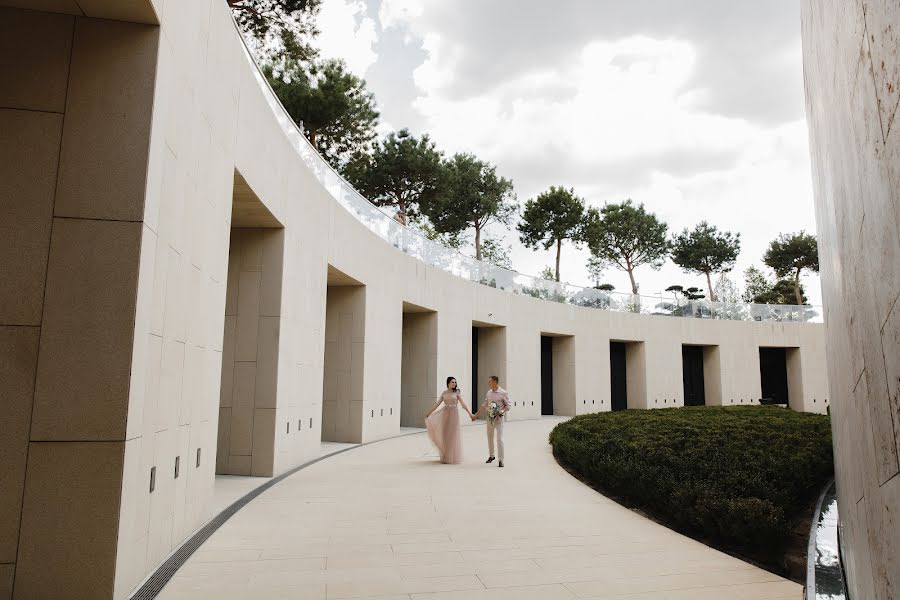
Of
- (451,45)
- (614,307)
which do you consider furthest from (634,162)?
(614,307)

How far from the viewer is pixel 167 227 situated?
16.0 feet

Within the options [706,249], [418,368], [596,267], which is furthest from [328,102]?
[706,249]

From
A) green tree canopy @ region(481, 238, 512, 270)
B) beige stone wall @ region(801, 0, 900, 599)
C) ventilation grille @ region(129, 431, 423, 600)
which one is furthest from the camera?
green tree canopy @ region(481, 238, 512, 270)

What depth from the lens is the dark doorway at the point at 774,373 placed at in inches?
1366

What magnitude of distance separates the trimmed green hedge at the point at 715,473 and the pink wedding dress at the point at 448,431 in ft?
7.35

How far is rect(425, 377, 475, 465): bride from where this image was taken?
449 inches

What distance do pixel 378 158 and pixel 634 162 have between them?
31.8 m

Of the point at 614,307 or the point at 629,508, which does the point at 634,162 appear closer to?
the point at 614,307

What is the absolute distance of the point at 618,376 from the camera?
30.8 metres

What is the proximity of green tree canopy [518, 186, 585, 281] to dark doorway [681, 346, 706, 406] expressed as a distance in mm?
9805

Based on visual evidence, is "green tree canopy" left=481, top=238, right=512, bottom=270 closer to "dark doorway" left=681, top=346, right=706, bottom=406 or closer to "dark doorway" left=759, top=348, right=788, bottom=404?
"dark doorway" left=681, top=346, right=706, bottom=406

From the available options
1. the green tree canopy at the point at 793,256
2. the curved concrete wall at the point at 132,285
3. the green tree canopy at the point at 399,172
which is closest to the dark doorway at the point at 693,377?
the green tree canopy at the point at 399,172

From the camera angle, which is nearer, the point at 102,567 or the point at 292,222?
the point at 102,567

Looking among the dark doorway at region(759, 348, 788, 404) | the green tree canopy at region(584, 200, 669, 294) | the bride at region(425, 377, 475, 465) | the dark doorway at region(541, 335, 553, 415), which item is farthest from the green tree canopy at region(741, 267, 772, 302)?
the bride at region(425, 377, 475, 465)
